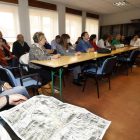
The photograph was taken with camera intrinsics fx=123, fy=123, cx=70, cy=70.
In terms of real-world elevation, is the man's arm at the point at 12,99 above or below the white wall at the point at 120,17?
below

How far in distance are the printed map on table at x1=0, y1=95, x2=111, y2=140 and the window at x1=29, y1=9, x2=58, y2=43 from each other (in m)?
4.49

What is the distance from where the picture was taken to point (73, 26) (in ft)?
20.7

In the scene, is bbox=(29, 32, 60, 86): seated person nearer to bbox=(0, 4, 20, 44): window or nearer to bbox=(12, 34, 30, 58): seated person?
bbox=(12, 34, 30, 58): seated person

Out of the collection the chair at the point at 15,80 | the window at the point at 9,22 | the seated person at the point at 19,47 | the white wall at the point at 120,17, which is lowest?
the chair at the point at 15,80

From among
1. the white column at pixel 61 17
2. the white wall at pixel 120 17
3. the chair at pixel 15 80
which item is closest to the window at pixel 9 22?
the white column at pixel 61 17

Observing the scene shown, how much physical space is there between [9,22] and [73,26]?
10.3ft

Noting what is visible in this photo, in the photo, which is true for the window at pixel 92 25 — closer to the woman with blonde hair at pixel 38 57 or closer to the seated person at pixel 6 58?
the seated person at pixel 6 58

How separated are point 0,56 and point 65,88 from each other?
70.8 inches

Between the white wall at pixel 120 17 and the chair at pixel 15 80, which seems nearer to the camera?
the chair at pixel 15 80

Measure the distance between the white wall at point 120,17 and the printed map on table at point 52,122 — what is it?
24.6 feet

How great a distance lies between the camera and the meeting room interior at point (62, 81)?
0.64 metres

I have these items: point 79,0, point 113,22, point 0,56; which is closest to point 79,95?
point 0,56

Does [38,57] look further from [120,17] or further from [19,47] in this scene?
[120,17]

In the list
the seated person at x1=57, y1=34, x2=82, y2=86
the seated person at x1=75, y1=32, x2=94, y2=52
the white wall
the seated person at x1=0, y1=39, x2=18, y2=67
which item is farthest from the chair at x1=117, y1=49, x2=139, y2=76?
the white wall
